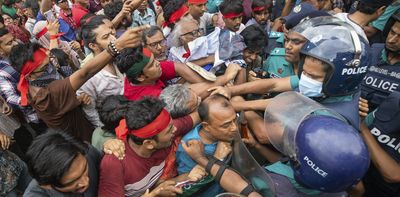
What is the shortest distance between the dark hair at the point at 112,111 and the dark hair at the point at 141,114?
0.31m

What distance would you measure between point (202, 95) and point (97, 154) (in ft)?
3.40

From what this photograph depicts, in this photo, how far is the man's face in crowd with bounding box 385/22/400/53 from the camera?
9.07 feet

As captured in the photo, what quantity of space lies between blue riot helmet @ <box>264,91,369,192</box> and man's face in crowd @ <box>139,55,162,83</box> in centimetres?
148

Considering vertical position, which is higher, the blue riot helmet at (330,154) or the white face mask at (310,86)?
the blue riot helmet at (330,154)

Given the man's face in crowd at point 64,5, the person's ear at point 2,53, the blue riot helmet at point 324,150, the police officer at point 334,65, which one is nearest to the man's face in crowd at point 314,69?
the police officer at point 334,65

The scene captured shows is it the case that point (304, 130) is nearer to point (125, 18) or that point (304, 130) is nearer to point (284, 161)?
point (284, 161)

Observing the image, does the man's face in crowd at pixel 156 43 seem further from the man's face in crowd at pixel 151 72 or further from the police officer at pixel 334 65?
the police officer at pixel 334 65

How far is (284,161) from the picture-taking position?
2.00 meters

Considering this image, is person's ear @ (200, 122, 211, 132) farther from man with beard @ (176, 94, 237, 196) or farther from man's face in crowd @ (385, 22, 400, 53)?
man's face in crowd @ (385, 22, 400, 53)

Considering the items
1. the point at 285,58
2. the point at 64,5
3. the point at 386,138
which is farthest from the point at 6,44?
the point at 386,138

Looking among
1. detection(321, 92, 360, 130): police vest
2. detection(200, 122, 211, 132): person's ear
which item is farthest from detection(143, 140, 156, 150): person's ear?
detection(321, 92, 360, 130): police vest

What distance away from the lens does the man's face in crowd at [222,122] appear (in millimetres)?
2221

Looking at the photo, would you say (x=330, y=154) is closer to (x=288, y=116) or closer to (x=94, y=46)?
(x=288, y=116)

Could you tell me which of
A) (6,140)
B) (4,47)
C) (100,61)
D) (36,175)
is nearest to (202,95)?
(100,61)
